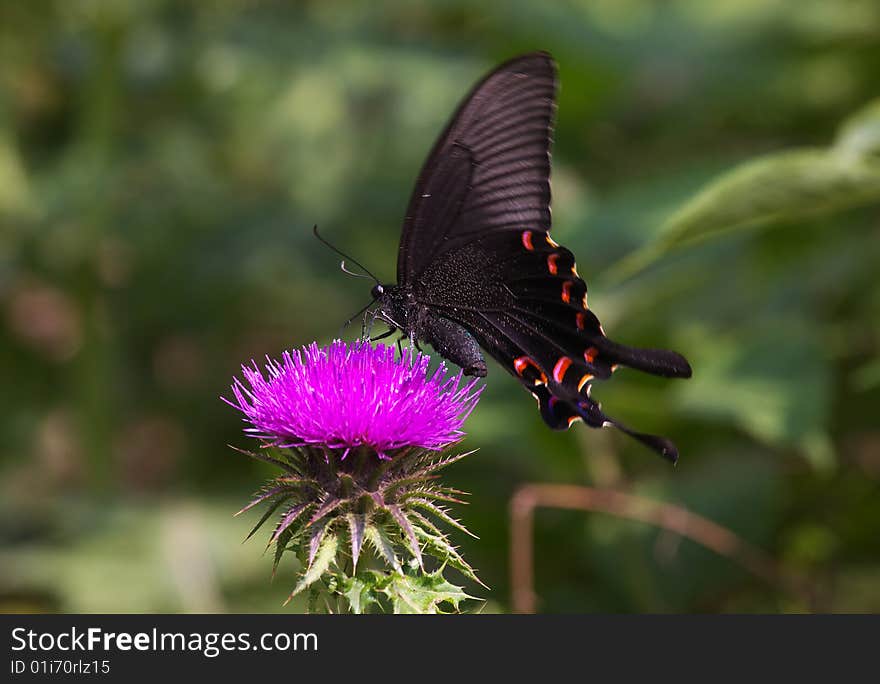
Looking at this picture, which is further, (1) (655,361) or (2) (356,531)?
(1) (655,361)

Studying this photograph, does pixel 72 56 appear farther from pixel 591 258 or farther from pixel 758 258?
pixel 758 258

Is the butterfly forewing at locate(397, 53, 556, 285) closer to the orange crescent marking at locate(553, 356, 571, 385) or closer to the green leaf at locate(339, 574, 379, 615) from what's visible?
the orange crescent marking at locate(553, 356, 571, 385)

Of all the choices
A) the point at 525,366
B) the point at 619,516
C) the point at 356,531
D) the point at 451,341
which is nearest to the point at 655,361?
the point at 525,366

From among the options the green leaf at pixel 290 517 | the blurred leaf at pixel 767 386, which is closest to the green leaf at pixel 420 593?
the green leaf at pixel 290 517

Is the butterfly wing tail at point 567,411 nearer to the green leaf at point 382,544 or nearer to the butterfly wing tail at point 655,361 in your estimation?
the butterfly wing tail at point 655,361

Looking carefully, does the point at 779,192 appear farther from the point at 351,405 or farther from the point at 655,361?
the point at 351,405

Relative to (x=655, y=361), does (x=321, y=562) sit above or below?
below

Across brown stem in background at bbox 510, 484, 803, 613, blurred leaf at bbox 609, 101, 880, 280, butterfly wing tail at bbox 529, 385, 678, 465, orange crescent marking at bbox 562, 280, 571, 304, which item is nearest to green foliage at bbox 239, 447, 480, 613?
butterfly wing tail at bbox 529, 385, 678, 465

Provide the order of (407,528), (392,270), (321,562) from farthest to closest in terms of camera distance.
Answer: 1. (392,270)
2. (407,528)
3. (321,562)
